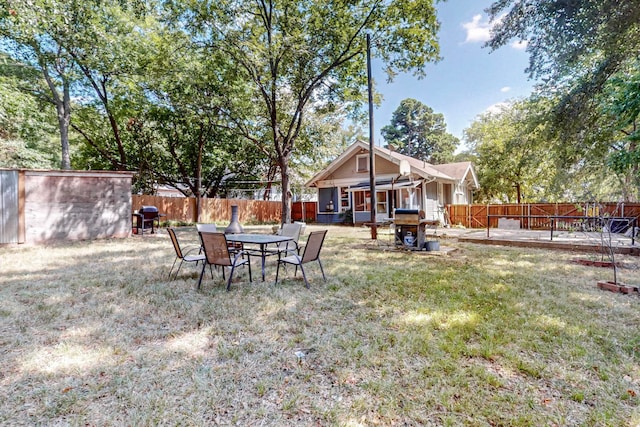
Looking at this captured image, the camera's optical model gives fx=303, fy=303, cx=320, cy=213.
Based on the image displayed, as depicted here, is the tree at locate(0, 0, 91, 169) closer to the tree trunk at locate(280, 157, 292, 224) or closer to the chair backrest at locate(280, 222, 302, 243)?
the tree trunk at locate(280, 157, 292, 224)

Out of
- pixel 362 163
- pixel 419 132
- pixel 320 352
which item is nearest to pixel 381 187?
pixel 362 163

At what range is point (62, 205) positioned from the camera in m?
9.52

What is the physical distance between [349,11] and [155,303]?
35.1 ft

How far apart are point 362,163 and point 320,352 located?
16176 millimetres

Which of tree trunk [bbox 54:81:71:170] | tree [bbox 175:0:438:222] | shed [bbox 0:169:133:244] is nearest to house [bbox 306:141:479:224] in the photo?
Answer: tree [bbox 175:0:438:222]

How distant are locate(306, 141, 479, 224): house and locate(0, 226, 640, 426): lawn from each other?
11213 mm

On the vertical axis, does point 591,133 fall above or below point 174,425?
above

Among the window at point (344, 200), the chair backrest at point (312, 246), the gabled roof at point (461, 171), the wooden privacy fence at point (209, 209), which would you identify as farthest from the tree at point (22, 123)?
the gabled roof at point (461, 171)

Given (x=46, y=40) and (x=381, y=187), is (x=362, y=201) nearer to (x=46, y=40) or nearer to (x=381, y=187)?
(x=381, y=187)

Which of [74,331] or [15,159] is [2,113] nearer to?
[15,159]

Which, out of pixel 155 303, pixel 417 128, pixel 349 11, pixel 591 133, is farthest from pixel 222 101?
pixel 417 128

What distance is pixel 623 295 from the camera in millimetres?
4383

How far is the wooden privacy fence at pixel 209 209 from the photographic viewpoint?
1759 cm

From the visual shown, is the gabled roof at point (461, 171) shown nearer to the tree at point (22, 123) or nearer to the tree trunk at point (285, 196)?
the tree trunk at point (285, 196)
